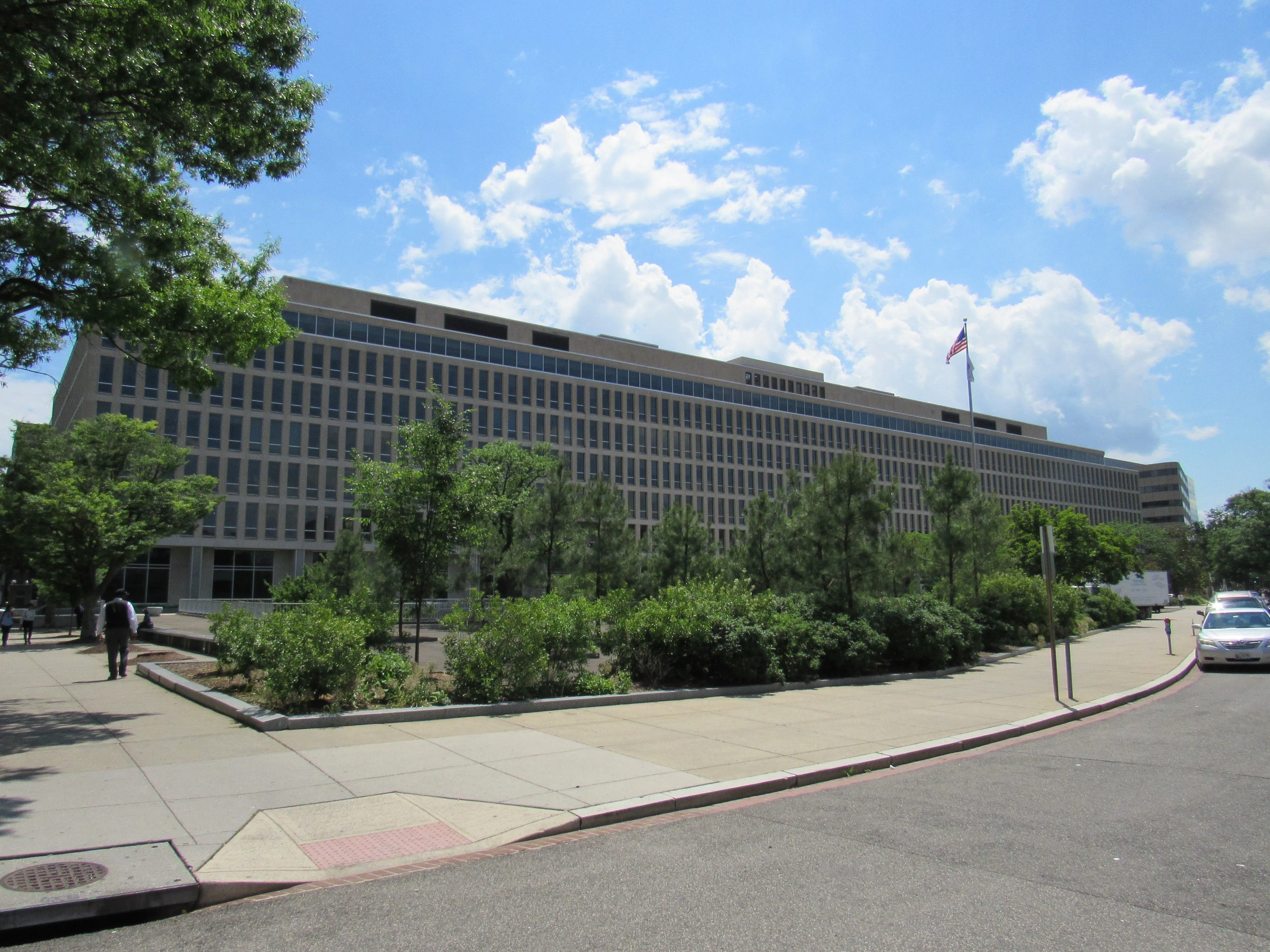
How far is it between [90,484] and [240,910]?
3403 centimetres

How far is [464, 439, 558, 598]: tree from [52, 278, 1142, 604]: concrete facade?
5534 millimetres

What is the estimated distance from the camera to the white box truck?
176 feet

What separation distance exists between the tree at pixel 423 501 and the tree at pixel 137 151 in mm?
4597

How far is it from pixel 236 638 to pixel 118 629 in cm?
403

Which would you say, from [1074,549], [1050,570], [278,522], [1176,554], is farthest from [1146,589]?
[278,522]

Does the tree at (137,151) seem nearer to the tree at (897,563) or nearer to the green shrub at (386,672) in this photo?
the green shrub at (386,672)

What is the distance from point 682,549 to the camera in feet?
103

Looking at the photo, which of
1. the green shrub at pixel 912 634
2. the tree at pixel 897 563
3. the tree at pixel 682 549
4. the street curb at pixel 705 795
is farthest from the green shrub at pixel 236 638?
the tree at pixel 682 549

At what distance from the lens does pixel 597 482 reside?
33531mm

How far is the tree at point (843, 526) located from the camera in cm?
2000

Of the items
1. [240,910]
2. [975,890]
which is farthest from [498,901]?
[975,890]

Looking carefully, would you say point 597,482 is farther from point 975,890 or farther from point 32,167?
point 975,890

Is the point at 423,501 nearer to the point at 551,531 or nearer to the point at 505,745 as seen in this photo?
the point at 505,745

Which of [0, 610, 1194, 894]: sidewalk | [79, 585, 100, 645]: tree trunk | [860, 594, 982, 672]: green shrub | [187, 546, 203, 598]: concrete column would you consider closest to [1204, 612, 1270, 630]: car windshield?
[860, 594, 982, 672]: green shrub
